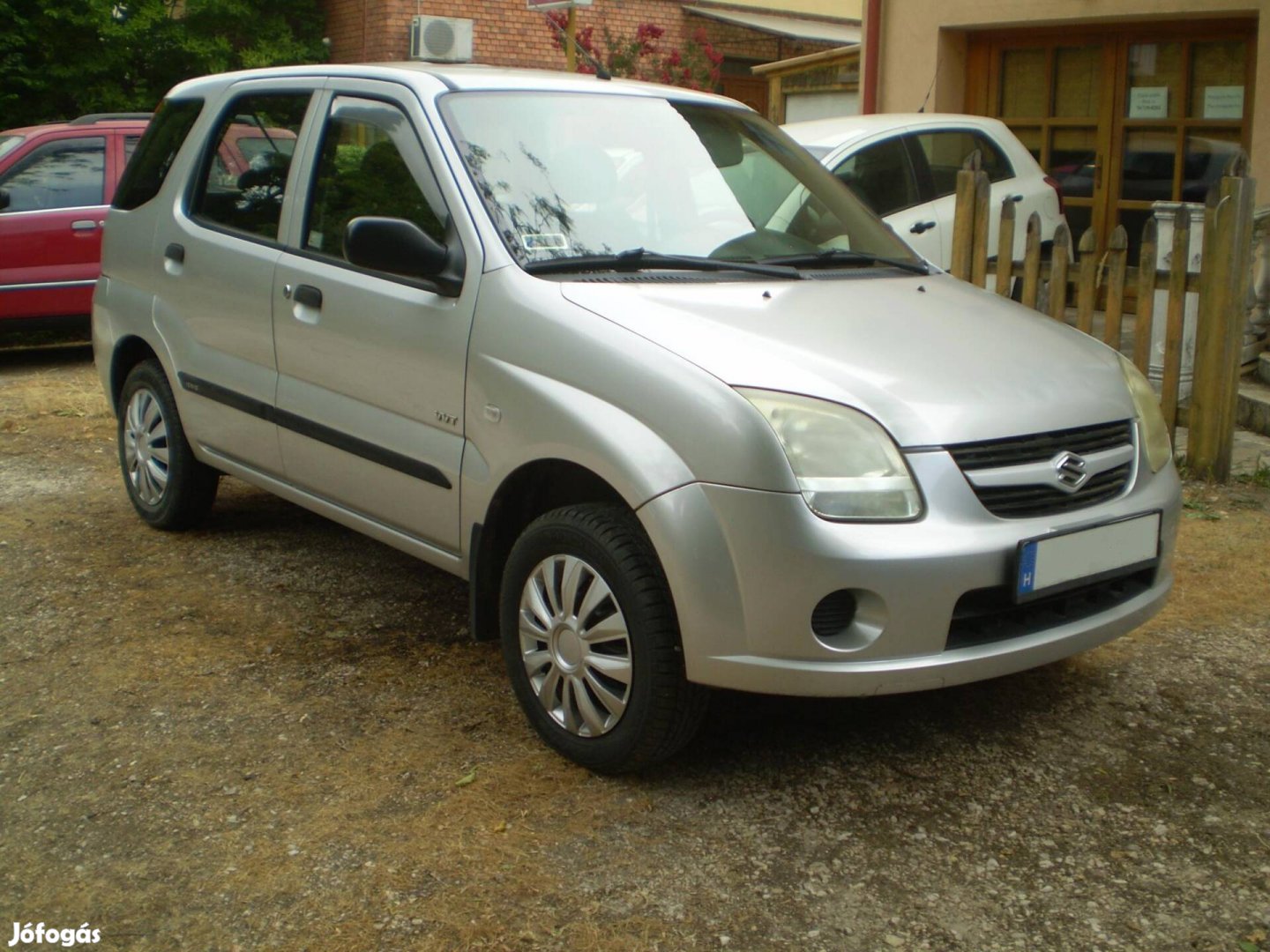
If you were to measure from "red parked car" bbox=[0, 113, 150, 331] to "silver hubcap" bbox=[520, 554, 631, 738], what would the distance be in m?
7.70

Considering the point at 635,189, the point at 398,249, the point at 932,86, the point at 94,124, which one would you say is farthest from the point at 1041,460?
the point at 932,86

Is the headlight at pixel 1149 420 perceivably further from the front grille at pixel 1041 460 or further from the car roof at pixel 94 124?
the car roof at pixel 94 124

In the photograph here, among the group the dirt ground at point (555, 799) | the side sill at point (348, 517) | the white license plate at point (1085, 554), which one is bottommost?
the dirt ground at point (555, 799)

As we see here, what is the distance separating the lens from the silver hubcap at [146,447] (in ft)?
18.7

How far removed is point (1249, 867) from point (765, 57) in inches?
900

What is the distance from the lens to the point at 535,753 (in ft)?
12.4

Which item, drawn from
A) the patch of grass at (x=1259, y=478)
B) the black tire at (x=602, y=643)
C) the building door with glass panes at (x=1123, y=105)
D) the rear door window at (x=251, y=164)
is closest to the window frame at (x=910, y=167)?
the building door with glass panes at (x=1123, y=105)

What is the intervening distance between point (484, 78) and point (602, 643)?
1.84 m

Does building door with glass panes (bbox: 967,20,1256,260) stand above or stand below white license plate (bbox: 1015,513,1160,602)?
above

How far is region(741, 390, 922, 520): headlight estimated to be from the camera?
10.5 feet

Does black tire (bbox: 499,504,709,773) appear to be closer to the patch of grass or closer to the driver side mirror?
the driver side mirror

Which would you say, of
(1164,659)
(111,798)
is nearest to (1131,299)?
(1164,659)

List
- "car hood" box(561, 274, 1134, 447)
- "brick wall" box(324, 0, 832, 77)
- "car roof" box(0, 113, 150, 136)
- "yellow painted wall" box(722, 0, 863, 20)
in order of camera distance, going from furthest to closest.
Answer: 1. "yellow painted wall" box(722, 0, 863, 20)
2. "brick wall" box(324, 0, 832, 77)
3. "car roof" box(0, 113, 150, 136)
4. "car hood" box(561, 274, 1134, 447)

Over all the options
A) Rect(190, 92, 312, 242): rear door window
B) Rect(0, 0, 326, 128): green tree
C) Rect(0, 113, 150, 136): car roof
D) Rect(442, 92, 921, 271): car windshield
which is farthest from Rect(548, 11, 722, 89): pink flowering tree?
Rect(442, 92, 921, 271): car windshield
